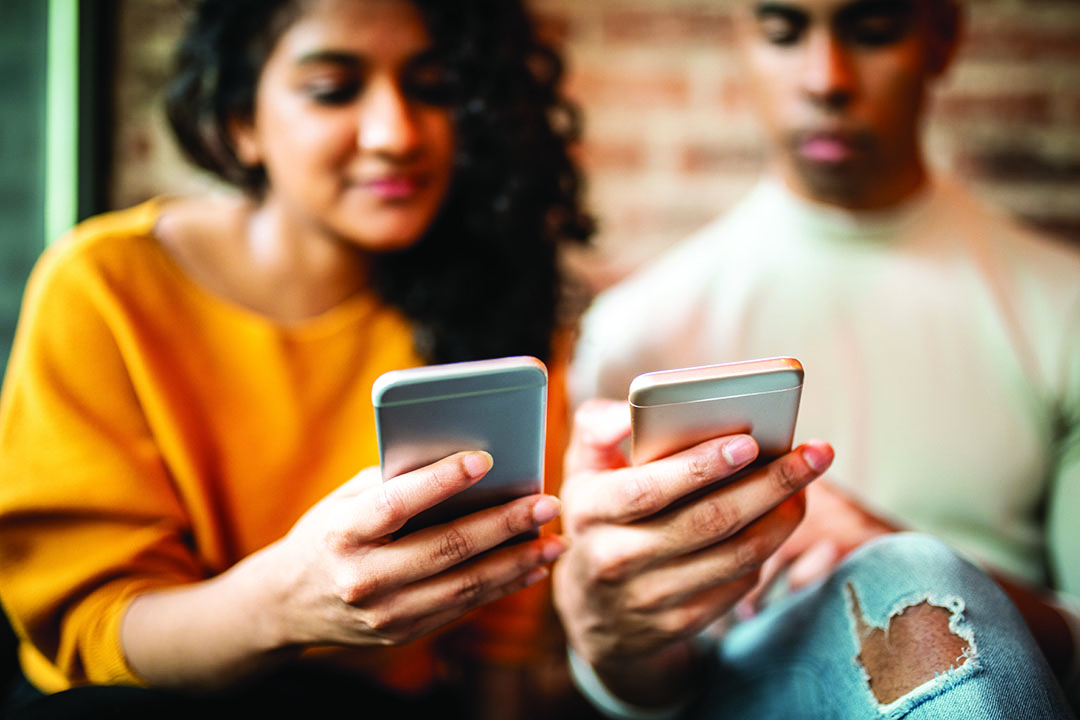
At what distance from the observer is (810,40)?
1.07m

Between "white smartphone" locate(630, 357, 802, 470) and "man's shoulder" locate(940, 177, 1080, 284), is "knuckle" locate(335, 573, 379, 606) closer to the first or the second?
"white smartphone" locate(630, 357, 802, 470)

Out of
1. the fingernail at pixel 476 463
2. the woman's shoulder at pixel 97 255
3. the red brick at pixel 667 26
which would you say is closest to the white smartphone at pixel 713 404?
the fingernail at pixel 476 463

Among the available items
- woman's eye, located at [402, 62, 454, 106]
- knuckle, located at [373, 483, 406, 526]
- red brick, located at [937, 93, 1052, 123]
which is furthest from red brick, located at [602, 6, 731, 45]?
knuckle, located at [373, 483, 406, 526]

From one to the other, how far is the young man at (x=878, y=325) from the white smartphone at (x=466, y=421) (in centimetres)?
39

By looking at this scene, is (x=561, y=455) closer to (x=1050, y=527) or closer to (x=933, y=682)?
(x=933, y=682)

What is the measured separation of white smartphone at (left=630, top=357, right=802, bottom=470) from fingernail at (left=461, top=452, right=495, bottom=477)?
112 mm

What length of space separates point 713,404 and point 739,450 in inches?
1.6

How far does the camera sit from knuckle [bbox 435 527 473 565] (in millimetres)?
560

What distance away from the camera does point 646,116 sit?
1411mm

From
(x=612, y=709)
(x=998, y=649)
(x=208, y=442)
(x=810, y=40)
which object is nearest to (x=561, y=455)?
(x=612, y=709)

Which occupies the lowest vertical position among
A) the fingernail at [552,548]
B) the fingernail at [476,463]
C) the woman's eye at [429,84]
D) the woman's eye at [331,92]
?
the fingernail at [552,548]

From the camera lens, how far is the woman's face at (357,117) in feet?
2.84

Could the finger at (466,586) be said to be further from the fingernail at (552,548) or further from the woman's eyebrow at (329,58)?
the woman's eyebrow at (329,58)

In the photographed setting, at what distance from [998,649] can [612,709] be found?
427 mm
